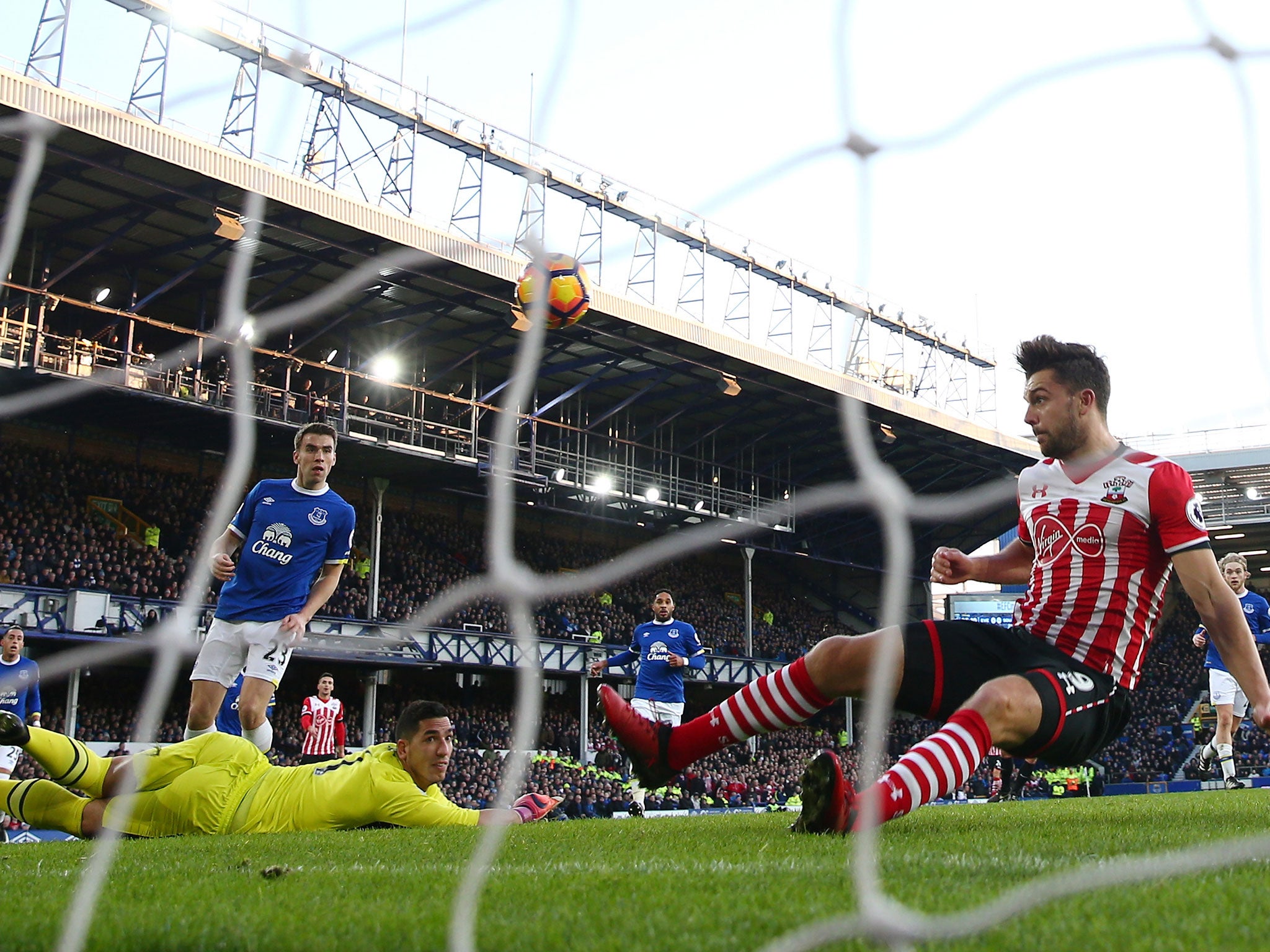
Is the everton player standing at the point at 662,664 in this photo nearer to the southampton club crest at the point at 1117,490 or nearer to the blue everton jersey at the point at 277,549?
the blue everton jersey at the point at 277,549

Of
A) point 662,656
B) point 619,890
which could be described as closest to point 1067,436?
point 619,890

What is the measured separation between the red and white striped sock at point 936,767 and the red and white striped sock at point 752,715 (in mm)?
468

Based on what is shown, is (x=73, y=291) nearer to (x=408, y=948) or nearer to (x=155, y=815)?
(x=155, y=815)

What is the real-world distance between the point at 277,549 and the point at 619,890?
12.5 ft

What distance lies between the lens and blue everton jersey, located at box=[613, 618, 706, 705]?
11359 mm

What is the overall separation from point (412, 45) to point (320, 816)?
3619 mm

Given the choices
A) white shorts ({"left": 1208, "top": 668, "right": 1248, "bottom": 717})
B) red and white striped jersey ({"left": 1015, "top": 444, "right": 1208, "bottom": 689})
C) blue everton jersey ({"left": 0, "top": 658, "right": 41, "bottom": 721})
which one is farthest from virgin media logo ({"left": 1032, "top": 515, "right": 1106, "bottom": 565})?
blue everton jersey ({"left": 0, "top": 658, "right": 41, "bottom": 721})

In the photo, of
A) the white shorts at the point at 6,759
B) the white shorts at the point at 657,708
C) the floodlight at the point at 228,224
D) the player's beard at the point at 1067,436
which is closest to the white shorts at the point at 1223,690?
the white shorts at the point at 657,708

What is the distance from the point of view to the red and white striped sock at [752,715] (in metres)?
3.65

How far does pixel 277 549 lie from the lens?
6109 millimetres

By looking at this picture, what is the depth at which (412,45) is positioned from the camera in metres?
5.64

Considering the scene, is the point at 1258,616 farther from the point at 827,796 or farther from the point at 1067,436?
the point at 827,796

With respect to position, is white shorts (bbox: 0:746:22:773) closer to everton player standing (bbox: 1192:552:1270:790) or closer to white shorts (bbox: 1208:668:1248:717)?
everton player standing (bbox: 1192:552:1270:790)

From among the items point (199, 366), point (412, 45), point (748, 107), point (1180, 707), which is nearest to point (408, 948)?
point (748, 107)
